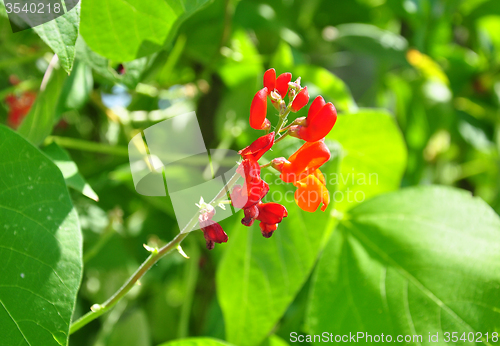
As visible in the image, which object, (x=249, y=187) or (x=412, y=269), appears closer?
(x=249, y=187)

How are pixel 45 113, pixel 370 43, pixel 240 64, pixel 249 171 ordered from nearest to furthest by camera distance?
pixel 249 171 → pixel 45 113 → pixel 240 64 → pixel 370 43

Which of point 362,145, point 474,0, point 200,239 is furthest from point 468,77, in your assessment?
point 200,239

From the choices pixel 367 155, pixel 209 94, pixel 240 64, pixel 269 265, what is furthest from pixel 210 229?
pixel 209 94

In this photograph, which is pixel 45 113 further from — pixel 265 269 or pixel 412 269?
pixel 412 269


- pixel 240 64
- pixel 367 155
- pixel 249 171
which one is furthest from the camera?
pixel 240 64

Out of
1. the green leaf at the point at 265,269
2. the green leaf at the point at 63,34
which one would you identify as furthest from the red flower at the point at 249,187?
the green leaf at the point at 265,269

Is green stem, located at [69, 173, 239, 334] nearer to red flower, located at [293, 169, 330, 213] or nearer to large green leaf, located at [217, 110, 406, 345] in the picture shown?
red flower, located at [293, 169, 330, 213]

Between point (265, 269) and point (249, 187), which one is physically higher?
point (249, 187)

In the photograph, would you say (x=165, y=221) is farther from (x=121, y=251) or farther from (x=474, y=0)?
(x=474, y=0)

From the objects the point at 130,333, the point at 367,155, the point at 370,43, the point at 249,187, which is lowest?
the point at 130,333
